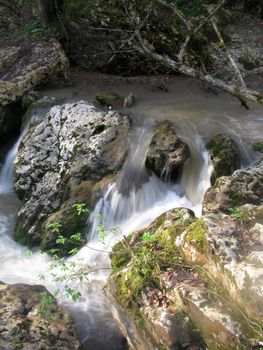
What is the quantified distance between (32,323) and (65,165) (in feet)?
12.5

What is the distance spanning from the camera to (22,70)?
419 inches

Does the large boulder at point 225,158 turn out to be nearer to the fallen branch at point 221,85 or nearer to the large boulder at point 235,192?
the fallen branch at point 221,85

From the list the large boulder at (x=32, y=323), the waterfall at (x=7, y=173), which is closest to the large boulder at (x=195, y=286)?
the large boulder at (x=32, y=323)

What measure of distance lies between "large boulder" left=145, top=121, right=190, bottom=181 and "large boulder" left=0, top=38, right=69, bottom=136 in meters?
4.47

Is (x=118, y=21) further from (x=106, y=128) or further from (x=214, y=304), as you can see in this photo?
(x=214, y=304)

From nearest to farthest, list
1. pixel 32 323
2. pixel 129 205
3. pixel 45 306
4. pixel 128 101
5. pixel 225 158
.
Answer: pixel 32 323 < pixel 45 306 < pixel 225 158 < pixel 129 205 < pixel 128 101

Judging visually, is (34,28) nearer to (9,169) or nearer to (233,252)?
(9,169)

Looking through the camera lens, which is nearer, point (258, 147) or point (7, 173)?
point (258, 147)

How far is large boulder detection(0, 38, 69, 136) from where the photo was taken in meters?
10.1

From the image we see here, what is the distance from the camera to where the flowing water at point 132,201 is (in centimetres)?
561

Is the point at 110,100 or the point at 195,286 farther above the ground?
the point at 110,100

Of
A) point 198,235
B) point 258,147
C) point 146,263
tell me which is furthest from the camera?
point 258,147

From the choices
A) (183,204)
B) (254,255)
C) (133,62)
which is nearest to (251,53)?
(133,62)

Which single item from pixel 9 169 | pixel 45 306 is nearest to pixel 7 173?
pixel 9 169
